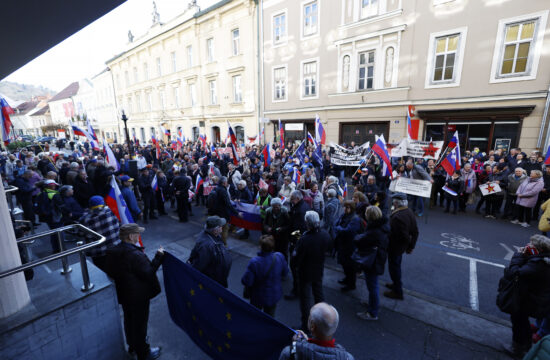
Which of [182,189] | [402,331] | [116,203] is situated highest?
[116,203]

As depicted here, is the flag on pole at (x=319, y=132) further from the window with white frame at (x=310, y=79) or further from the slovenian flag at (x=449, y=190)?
the window with white frame at (x=310, y=79)

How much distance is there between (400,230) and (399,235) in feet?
0.29

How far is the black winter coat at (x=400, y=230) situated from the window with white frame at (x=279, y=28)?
1821 cm

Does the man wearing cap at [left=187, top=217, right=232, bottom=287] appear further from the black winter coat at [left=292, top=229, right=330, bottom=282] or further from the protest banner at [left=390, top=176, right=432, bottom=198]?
the protest banner at [left=390, top=176, right=432, bottom=198]

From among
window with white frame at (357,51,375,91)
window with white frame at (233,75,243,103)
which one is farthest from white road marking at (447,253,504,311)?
window with white frame at (233,75,243,103)

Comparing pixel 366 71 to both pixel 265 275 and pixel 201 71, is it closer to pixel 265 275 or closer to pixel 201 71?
pixel 265 275

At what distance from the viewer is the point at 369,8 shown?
14609 millimetres

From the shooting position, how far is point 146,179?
326 inches

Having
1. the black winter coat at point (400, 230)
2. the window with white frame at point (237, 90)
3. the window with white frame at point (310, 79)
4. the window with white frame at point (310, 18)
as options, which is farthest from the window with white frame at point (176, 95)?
the black winter coat at point (400, 230)

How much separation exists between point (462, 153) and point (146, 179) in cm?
1455

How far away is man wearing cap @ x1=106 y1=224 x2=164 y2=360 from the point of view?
2889 mm

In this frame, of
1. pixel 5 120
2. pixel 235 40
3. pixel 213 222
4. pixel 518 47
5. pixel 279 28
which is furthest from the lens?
pixel 235 40

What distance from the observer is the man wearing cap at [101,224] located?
4156mm

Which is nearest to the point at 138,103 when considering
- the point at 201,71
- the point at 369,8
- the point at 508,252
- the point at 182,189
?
the point at 201,71
